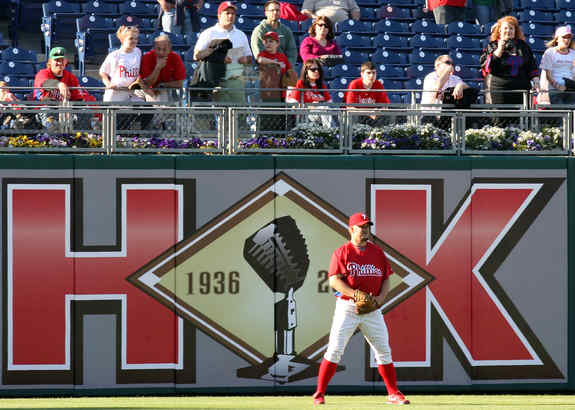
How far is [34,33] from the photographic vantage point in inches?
767

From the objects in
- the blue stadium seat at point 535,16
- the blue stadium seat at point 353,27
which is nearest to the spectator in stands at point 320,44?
the blue stadium seat at point 353,27

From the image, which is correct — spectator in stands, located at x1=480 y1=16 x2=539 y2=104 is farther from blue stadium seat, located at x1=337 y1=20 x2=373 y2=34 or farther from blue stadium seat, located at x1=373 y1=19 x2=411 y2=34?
blue stadium seat, located at x1=373 y1=19 x2=411 y2=34

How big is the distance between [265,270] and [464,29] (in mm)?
A: 9853

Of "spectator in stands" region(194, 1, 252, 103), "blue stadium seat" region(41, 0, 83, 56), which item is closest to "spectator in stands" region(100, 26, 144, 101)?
"spectator in stands" region(194, 1, 252, 103)

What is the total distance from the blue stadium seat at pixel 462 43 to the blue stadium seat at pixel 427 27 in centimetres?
50

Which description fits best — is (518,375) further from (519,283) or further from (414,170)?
(414,170)

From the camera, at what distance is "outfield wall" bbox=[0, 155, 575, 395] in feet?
37.9

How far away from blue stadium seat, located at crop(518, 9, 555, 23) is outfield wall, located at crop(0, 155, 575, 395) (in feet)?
31.2

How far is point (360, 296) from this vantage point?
33.2 ft

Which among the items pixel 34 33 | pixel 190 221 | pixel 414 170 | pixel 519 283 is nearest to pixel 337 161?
pixel 414 170

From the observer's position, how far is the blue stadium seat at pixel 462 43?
19438 mm

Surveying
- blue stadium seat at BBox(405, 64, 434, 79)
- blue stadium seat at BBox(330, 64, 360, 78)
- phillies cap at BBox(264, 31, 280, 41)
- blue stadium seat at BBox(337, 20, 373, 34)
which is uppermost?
blue stadium seat at BBox(337, 20, 373, 34)

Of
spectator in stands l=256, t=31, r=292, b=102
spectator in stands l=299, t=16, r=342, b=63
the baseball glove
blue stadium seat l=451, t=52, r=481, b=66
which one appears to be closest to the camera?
the baseball glove

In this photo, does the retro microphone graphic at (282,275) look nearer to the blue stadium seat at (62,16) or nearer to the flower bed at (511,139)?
the flower bed at (511,139)
